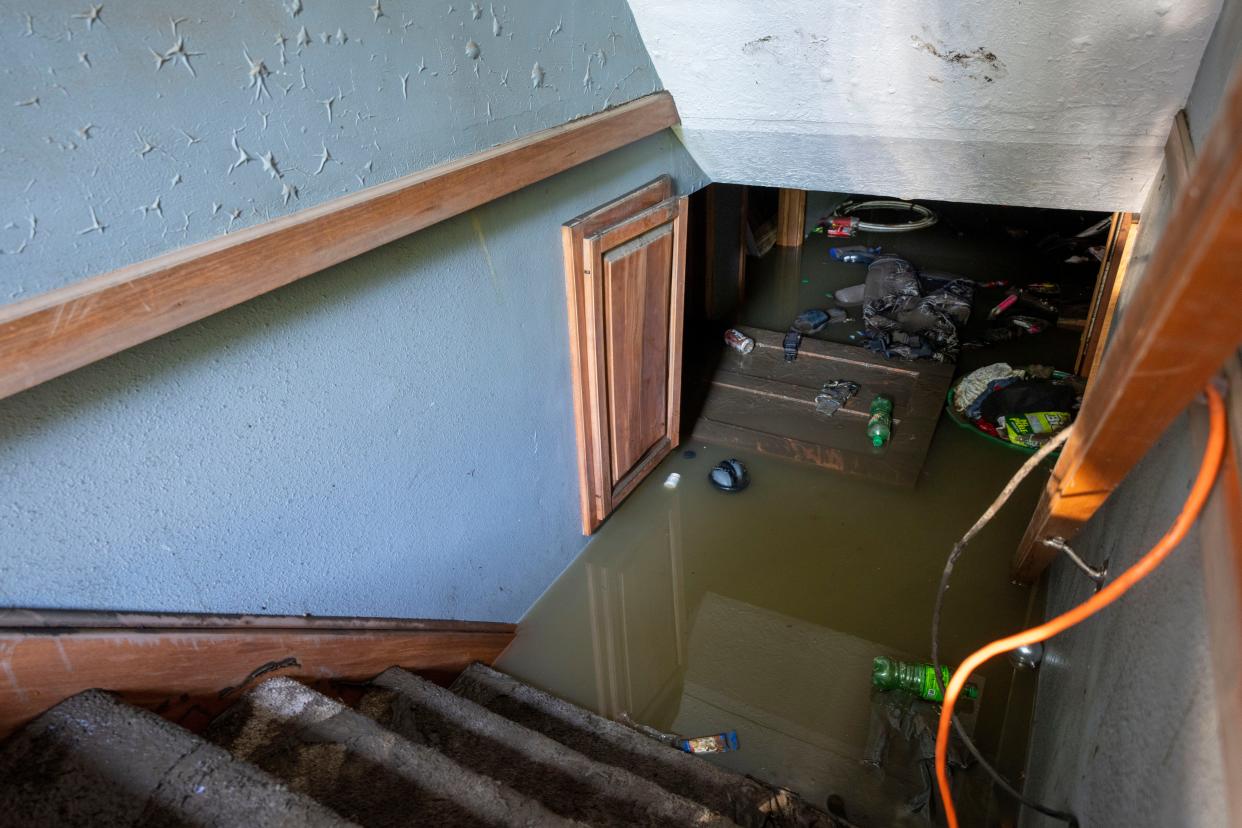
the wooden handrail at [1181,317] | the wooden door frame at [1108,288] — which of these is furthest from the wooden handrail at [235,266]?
the wooden door frame at [1108,288]

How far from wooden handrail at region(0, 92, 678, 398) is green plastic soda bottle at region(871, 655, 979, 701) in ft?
6.71

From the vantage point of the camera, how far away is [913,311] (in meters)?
4.83

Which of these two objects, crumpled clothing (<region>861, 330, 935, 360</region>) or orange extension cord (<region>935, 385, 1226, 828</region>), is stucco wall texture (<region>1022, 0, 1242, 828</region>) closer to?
orange extension cord (<region>935, 385, 1226, 828</region>)

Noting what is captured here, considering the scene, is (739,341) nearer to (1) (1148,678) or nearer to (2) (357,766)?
(2) (357,766)

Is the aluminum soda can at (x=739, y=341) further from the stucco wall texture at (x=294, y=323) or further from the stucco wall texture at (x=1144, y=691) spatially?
the stucco wall texture at (x=1144, y=691)

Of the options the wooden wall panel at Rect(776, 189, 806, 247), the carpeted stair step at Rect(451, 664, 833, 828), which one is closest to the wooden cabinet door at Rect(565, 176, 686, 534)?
the carpeted stair step at Rect(451, 664, 833, 828)

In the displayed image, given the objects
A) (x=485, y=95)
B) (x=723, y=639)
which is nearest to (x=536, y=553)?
(x=723, y=639)

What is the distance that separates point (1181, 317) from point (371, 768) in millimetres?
1690

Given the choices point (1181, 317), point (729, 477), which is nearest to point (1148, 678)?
point (1181, 317)

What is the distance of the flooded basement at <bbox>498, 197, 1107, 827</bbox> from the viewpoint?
2383 millimetres

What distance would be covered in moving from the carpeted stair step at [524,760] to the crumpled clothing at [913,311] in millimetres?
3323

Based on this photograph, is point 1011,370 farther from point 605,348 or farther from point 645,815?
point 645,815

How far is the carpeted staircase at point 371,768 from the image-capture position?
48.7 inches

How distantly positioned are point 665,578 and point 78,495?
2.26 metres
